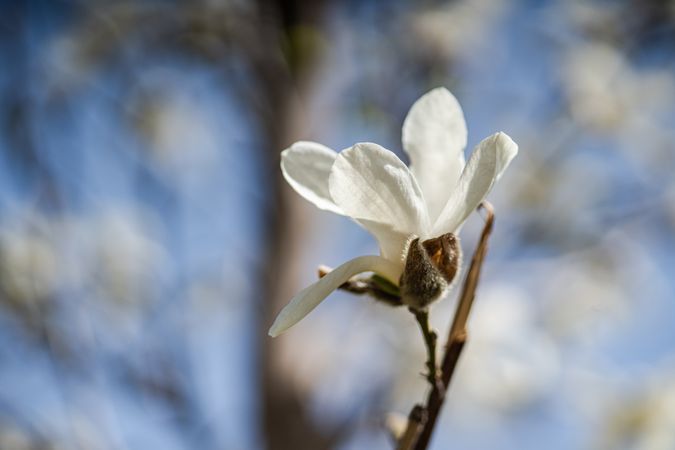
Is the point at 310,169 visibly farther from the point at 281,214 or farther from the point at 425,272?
the point at 281,214

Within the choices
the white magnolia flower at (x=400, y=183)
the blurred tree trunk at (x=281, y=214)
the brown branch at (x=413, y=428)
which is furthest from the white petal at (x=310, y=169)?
the blurred tree trunk at (x=281, y=214)

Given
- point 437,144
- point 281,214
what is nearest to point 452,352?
point 437,144

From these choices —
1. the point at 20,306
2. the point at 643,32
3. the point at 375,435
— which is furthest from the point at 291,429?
the point at 643,32

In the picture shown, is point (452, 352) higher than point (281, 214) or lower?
higher

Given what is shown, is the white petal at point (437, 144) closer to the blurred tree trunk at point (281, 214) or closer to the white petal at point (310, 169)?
the white petal at point (310, 169)

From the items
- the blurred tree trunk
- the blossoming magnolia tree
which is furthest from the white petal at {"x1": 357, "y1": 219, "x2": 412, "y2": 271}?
the blurred tree trunk

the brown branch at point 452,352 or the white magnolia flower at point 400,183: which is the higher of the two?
the white magnolia flower at point 400,183

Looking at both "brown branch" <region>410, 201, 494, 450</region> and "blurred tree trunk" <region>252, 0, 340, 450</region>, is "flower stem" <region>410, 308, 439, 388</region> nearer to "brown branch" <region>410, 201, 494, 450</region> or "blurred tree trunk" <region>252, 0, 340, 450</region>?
"brown branch" <region>410, 201, 494, 450</region>

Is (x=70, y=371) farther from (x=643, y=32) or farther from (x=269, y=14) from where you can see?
(x=643, y=32)
